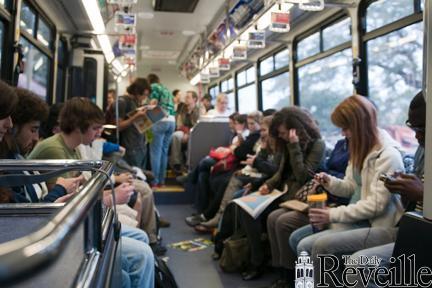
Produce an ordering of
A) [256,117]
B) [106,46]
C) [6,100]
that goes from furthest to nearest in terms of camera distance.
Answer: [106,46]
[256,117]
[6,100]

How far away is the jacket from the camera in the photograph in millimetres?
2762

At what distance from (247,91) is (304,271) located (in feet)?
21.0

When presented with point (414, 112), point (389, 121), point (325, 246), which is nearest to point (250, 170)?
point (389, 121)

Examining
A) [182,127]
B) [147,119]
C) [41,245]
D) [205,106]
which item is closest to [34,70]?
[147,119]

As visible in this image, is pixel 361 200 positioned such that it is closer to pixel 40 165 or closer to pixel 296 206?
pixel 296 206

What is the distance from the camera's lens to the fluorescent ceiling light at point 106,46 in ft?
16.9

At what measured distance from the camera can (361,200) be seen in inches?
81.0

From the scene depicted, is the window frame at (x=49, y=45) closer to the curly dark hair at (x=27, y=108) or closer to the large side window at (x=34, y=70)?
the large side window at (x=34, y=70)

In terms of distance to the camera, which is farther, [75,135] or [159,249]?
[159,249]

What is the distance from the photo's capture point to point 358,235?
192 cm

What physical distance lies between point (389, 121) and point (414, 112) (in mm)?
1904

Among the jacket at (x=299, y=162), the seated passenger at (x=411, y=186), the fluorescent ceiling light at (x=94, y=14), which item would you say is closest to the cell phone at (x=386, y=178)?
the seated passenger at (x=411, y=186)

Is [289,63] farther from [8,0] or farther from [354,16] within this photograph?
[8,0]

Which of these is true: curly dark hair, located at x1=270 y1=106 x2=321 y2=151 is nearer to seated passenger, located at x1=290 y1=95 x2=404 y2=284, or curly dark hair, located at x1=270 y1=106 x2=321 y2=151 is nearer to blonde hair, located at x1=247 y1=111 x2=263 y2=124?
seated passenger, located at x1=290 y1=95 x2=404 y2=284
